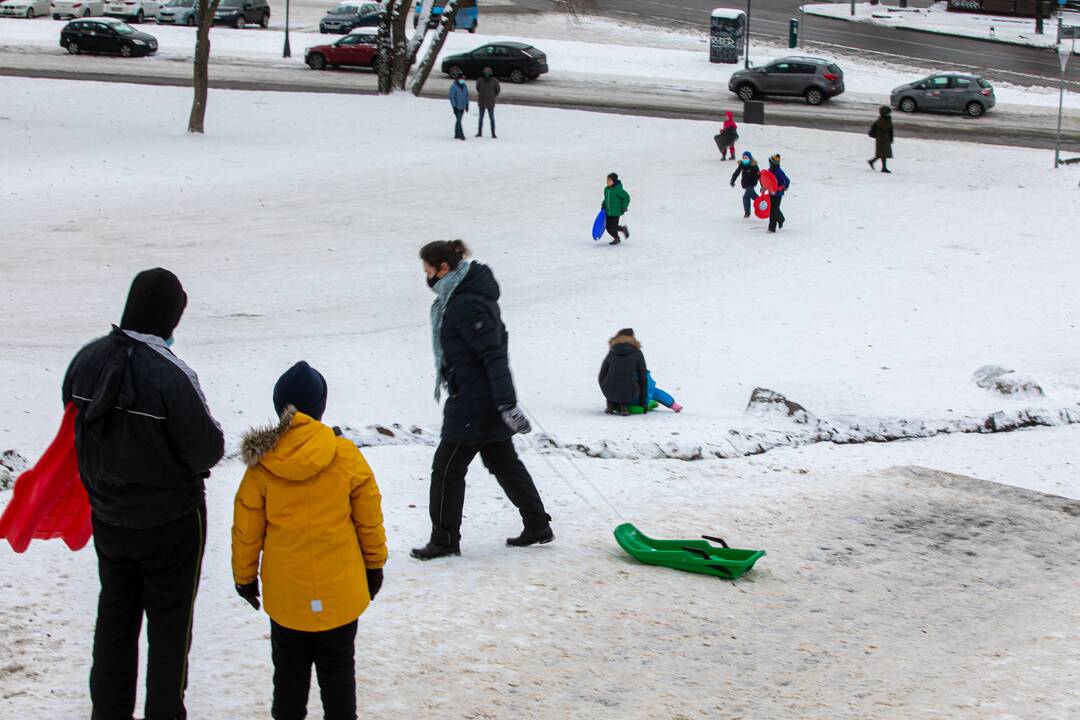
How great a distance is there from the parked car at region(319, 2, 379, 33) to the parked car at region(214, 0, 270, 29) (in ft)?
8.50

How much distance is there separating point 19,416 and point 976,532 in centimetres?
683

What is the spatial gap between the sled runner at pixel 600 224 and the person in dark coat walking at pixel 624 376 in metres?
8.17

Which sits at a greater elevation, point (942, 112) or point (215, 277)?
point (942, 112)

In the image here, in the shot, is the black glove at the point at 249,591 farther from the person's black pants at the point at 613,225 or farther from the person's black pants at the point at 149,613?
the person's black pants at the point at 613,225

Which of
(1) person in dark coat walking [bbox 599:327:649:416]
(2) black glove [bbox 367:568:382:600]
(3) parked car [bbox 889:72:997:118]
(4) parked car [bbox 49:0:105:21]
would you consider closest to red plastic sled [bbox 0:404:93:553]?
→ (2) black glove [bbox 367:568:382:600]

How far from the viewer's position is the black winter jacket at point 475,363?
242 inches

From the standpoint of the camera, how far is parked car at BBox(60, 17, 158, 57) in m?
39.4

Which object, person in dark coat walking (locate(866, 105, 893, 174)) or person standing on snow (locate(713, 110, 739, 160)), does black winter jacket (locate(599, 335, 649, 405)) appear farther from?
person in dark coat walking (locate(866, 105, 893, 174))

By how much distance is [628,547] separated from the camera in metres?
6.66

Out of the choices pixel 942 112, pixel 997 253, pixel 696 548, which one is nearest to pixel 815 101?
pixel 942 112

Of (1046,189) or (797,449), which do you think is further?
(1046,189)

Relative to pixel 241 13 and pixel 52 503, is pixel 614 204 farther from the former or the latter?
pixel 241 13

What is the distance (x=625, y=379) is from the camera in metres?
11.2

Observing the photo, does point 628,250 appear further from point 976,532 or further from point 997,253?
point 976,532
